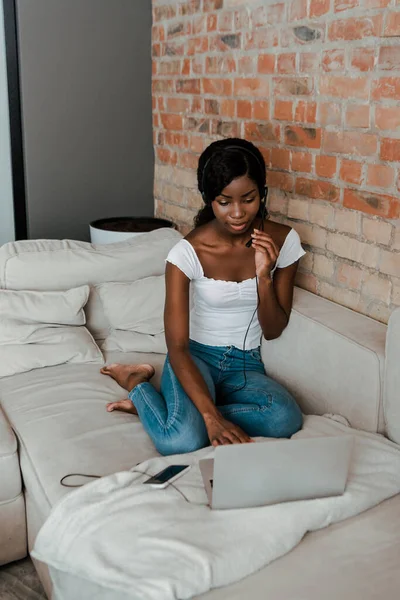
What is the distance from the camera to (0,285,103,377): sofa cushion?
2.40 metres

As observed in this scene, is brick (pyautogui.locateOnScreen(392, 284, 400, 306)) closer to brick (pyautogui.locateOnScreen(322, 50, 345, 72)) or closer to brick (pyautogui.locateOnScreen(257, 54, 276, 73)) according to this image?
brick (pyautogui.locateOnScreen(322, 50, 345, 72))

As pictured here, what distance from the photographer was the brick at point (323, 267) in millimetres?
2349

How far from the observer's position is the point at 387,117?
198cm

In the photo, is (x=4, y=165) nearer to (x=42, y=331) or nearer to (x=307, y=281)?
(x=42, y=331)

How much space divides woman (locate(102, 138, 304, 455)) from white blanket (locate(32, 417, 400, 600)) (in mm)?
322

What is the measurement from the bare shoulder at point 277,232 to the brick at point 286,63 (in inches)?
22.8

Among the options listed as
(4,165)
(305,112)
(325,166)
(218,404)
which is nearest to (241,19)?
(305,112)

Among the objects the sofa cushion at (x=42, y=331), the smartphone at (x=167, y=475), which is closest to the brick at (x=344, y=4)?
the sofa cushion at (x=42, y=331)

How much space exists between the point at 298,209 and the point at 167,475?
48.2 inches

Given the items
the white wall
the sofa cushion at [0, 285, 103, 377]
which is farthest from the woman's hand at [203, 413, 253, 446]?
the white wall

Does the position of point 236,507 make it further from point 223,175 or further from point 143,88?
point 143,88

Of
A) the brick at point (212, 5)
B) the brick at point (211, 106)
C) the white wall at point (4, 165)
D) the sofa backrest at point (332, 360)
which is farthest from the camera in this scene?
the white wall at point (4, 165)

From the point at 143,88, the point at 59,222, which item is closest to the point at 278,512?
the point at 59,222

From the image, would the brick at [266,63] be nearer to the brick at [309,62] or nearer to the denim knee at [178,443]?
the brick at [309,62]
